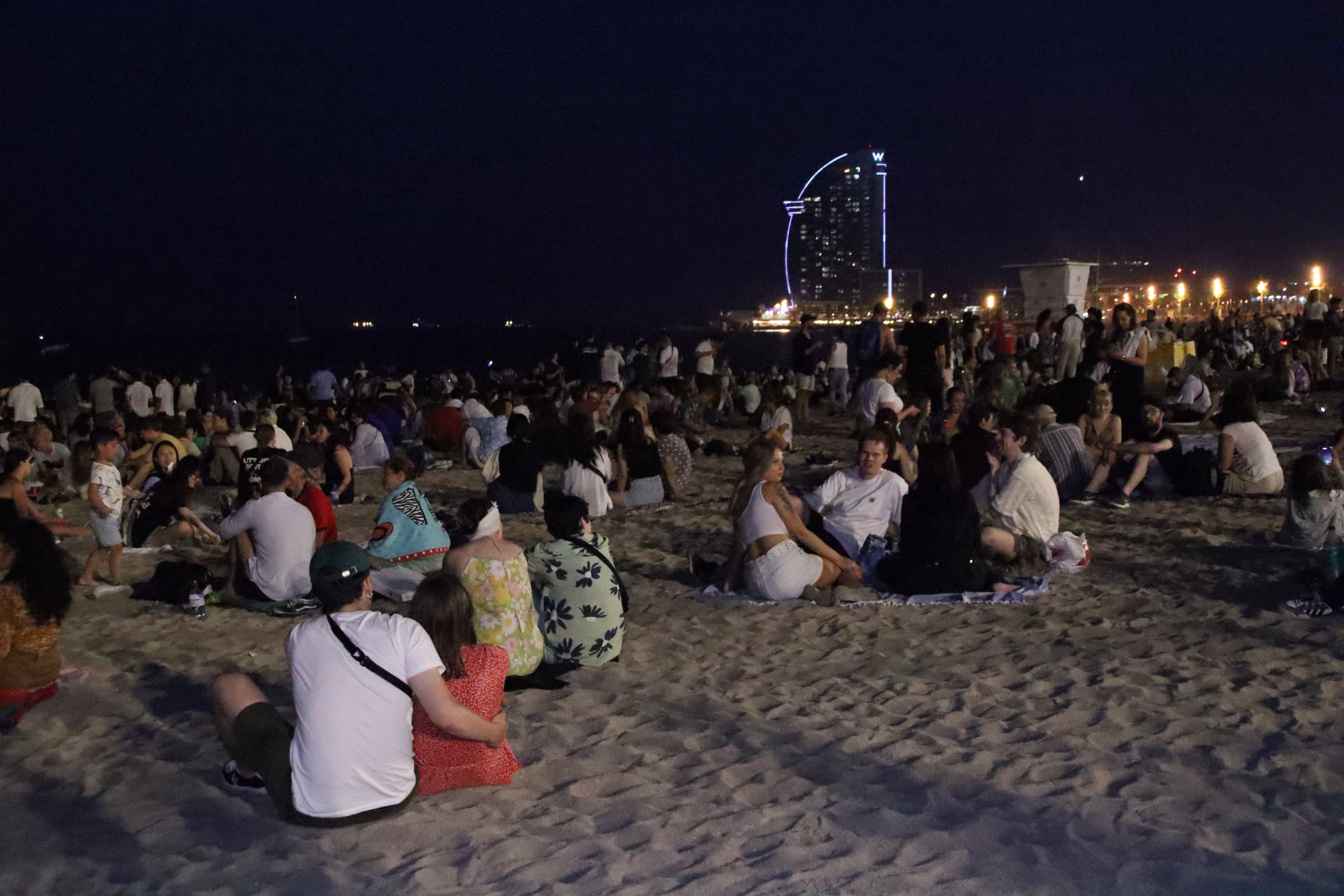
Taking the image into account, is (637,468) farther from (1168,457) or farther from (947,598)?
(1168,457)

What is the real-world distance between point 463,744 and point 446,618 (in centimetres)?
49

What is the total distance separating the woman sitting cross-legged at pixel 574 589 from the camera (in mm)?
5672

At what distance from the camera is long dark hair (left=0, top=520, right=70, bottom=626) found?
4969 mm

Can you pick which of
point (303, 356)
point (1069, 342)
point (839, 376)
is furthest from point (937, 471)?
point (303, 356)

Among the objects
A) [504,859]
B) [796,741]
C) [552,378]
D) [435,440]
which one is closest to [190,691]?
[504,859]

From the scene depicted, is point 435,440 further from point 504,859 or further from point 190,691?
point 504,859

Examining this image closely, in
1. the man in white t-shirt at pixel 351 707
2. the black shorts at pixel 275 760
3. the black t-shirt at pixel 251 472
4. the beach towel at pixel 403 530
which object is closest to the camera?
the man in white t-shirt at pixel 351 707

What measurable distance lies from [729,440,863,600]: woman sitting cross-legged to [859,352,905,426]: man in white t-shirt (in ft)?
13.1

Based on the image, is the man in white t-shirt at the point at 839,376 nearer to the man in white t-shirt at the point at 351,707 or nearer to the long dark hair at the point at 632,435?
the long dark hair at the point at 632,435

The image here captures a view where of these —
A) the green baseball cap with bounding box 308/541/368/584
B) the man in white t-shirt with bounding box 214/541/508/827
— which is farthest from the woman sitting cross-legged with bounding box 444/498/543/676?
the green baseball cap with bounding box 308/541/368/584

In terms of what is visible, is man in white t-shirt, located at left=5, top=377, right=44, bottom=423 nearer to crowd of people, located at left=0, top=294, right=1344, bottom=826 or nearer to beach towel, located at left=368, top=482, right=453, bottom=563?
crowd of people, located at left=0, top=294, right=1344, bottom=826

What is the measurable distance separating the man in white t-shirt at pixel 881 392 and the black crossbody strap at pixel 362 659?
7647mm

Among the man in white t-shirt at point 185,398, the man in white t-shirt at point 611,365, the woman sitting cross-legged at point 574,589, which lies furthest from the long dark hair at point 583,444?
the man in white t-shirt at point 185,398

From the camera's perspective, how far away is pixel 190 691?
5629mm
